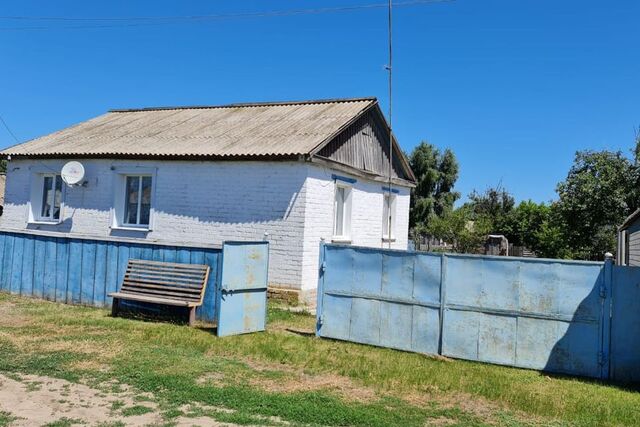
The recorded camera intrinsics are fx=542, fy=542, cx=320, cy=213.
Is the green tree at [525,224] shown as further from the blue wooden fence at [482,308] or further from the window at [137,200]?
the blue wooden fence at [482,308]

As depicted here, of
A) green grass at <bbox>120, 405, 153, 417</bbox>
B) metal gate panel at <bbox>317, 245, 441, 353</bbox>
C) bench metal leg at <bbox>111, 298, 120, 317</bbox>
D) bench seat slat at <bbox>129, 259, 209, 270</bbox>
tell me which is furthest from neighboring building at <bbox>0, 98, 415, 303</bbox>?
green grass at <bbox>120, 405, 153, 417</bbox>

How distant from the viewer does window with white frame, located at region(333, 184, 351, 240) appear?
14.5 m

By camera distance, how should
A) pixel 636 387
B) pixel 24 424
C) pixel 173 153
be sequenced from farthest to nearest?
pixel 173 153 → pixel 636 387 → pixel 24 424

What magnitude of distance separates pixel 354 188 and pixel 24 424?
11.3 meters

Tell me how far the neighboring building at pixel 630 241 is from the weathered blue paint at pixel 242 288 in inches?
397

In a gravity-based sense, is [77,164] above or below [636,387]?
above

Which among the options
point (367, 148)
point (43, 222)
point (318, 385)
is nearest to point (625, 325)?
point (318, 385)

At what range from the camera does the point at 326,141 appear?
12.7m

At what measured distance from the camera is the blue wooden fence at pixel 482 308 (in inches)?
274

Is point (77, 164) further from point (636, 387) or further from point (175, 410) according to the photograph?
point (636, 387)

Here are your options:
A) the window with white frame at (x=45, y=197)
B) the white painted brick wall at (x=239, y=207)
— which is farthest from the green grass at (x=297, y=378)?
the window with white frame at (x=45, y=197)

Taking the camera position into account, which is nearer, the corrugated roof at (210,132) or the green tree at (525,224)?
the corrugated roof at (210,132)

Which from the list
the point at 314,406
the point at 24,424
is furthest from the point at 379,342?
the point at 24,424

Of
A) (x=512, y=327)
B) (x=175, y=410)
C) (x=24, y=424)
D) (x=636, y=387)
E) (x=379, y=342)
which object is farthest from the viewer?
(x=379, y=342)
